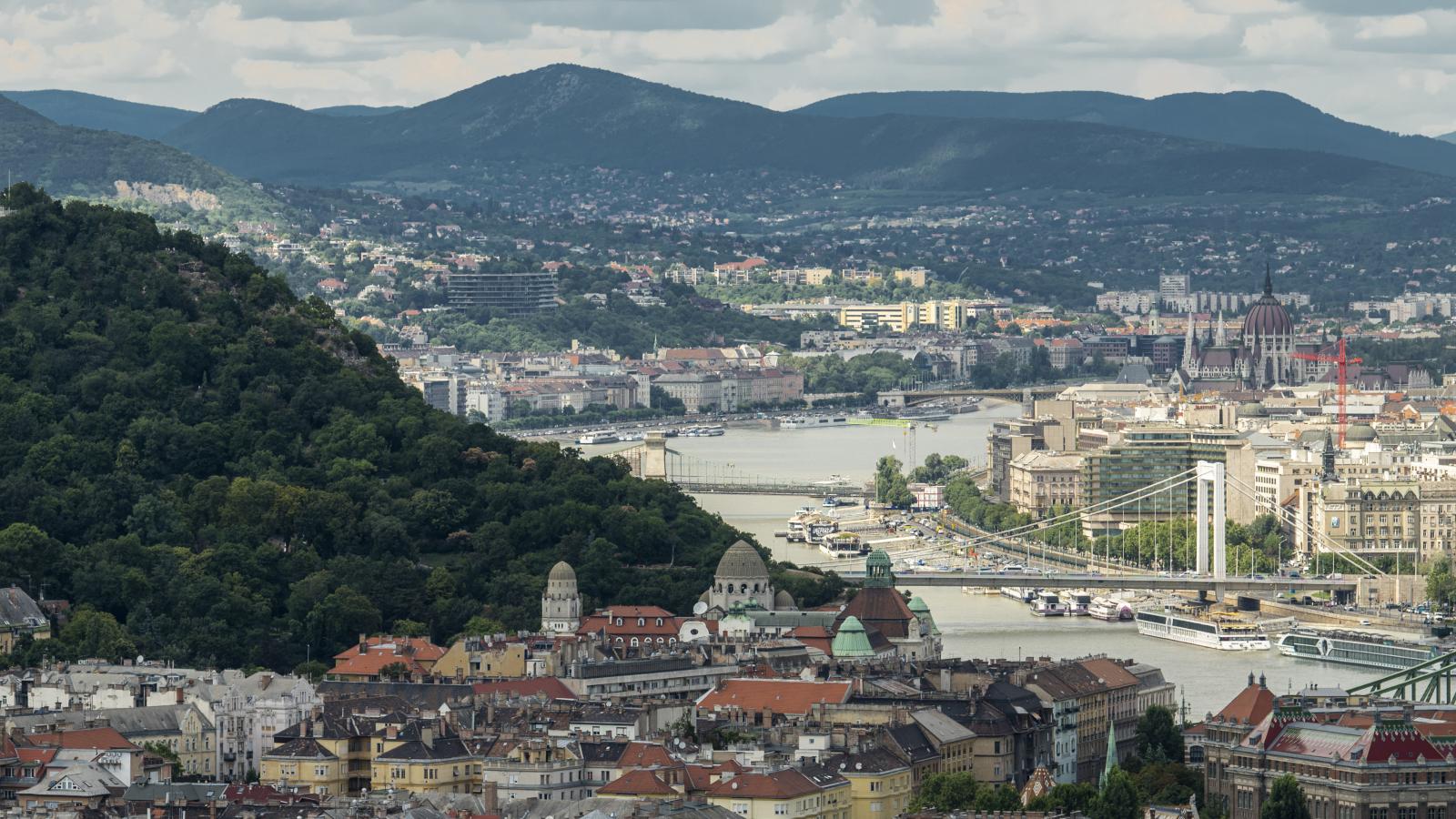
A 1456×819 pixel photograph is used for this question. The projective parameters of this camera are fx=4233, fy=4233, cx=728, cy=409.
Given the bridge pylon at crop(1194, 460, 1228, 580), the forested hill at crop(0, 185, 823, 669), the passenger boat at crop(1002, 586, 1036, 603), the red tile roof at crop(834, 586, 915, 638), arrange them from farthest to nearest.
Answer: the bridge pylon at crop(1194, 460, 1228, 580), the passenger boat at crop(1002, 586, 1036, 603), the forested hill at crop(0, 185, 823, 669), the red tile roof at crop(834, 586, 915, 638)

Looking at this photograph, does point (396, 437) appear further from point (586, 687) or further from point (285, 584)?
point (586, 687)

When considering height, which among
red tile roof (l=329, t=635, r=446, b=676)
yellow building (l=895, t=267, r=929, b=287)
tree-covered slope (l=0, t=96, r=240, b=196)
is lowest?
yellow building (l=895, t=267, r=929, b=287)

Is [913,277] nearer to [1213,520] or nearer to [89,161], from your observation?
[89,161]

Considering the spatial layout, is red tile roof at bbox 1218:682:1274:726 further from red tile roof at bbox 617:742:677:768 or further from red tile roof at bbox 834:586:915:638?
red tile roof at bbox 834:586:915:638

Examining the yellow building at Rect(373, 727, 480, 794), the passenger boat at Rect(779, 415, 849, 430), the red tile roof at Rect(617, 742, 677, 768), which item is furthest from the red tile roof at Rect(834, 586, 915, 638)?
the passenger boat at Rect(779, 415, 849, 430)

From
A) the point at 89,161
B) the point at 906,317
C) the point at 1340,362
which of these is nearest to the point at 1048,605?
the point at 1340,362

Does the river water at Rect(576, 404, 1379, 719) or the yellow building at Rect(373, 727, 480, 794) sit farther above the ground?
the yellow building at Rect(373, 727, 480, 794)
